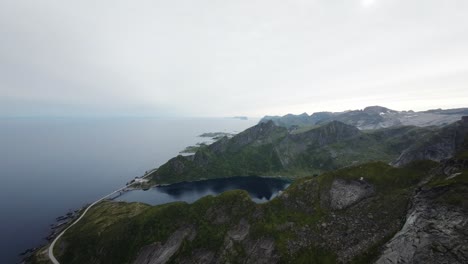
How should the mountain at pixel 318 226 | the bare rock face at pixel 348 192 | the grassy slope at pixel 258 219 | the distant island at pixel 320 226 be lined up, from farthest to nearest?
the bare rock face at pixel 348 192, the grassy slope at pixel 258 219, the distant island at pixel 320 226, the mountain at pixel 318 226

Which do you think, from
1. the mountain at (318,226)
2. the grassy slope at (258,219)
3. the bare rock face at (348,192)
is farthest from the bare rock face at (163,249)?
A: the bare rock face at (348,192)

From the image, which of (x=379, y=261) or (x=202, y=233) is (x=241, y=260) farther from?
(x=379, y=261)

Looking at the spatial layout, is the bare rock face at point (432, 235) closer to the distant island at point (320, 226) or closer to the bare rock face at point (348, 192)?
the distant island at point (320, 226)

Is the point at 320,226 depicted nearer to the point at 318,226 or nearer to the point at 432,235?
the point at 318,226

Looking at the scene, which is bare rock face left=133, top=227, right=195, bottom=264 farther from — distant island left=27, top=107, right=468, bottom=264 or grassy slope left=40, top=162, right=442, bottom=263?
grassy slope left=40, top=162, right=442, bottom=263

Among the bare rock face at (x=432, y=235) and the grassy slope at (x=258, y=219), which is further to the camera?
the grassy slope at (x=258, y=219)

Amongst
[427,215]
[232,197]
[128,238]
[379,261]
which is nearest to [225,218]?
[232,197]
